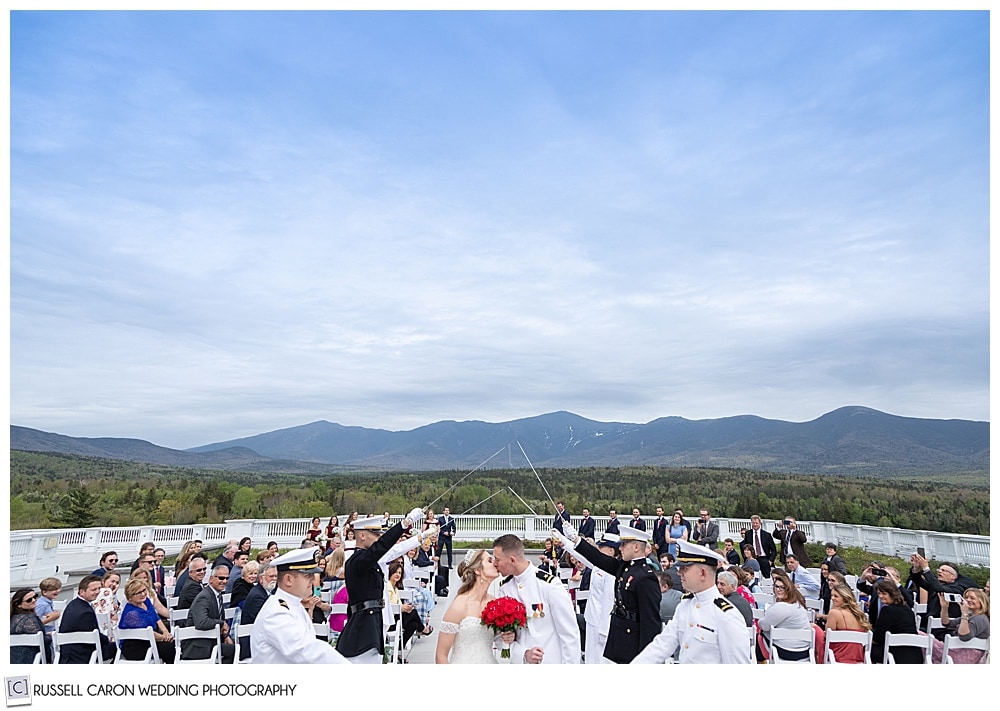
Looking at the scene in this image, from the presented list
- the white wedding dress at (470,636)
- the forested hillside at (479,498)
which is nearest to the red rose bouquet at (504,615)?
the white wedding dress at (470,636)

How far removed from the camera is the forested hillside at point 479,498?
20.6 m

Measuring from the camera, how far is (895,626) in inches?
226

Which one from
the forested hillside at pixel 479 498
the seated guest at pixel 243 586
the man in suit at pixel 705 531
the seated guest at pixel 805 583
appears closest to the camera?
the seated guest at pixel 243 586

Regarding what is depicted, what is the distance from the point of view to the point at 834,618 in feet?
19.1

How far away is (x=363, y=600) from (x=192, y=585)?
2.31 m

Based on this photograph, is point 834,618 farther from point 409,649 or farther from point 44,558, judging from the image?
point 44,558

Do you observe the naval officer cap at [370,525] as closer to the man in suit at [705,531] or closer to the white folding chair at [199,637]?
the white folding chair at [199,637]

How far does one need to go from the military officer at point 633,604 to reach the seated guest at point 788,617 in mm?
1207

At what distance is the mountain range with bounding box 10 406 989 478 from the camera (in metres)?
63.0

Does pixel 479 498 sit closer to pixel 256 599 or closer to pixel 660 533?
pixel 660 533

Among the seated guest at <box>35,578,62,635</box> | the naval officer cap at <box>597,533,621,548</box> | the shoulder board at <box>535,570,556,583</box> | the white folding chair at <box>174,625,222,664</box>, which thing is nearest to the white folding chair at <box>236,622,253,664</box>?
the white folding chair at <box>174,625,222,664</box>

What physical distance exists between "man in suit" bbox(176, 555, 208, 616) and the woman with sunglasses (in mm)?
1119

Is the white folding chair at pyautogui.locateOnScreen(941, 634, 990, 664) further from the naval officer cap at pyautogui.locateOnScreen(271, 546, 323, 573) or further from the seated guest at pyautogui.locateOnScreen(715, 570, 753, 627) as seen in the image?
the naval officer cap at pyautogui.locateOnScreen(271, 546, 323, 573)
